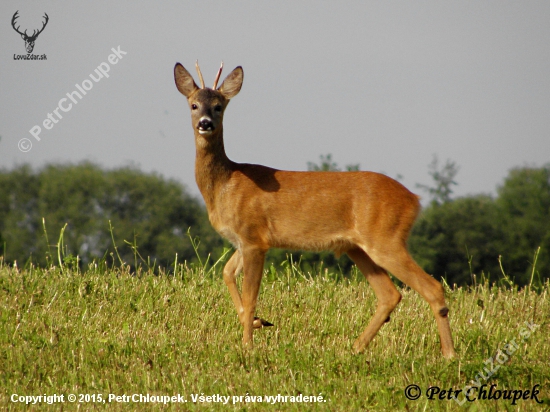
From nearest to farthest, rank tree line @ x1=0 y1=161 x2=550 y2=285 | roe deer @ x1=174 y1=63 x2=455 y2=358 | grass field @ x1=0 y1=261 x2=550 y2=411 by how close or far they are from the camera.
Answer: grass field @ x1=0 y1=261 x2=550 y2=411, roe deer @ x1=174 y1=63 x2=455 y2=358, tree line @ x1=0 y1=161 x2=550 y2=285

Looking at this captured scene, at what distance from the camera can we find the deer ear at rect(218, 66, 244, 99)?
288 inches

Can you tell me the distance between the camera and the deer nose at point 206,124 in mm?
6695

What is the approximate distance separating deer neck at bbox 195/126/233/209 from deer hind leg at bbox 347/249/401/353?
1.34 metres

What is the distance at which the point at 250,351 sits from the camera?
20.1ft

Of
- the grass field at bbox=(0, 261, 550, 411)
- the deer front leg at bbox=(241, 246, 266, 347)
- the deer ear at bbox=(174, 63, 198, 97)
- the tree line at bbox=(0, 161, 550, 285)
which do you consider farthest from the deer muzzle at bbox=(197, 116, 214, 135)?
the tree line at bbox=(0, 161, 550, 285)

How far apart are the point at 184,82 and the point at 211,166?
0.89 m

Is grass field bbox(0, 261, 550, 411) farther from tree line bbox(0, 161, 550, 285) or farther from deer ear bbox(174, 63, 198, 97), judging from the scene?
tree line bbox(0, 161, 550, 285)

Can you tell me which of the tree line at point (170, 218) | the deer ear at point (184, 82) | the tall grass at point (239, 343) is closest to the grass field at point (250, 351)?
the tall grass at point (239, 343)

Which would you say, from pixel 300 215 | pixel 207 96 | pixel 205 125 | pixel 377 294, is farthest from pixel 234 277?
pixel 207 96

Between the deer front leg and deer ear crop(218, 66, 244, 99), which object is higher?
deer ear crop(218, 66, 244, 99)

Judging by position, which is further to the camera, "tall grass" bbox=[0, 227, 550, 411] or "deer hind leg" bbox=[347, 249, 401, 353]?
"deer hind leg" bbox=[347, 249, 401, 353]

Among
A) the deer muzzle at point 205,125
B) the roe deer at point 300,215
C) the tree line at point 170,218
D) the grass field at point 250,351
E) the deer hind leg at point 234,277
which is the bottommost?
the tree line at point 170,218

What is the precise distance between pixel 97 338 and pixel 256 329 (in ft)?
4.95

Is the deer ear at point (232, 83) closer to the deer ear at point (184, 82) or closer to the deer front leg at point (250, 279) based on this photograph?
the deer ear at point (184, 82)
